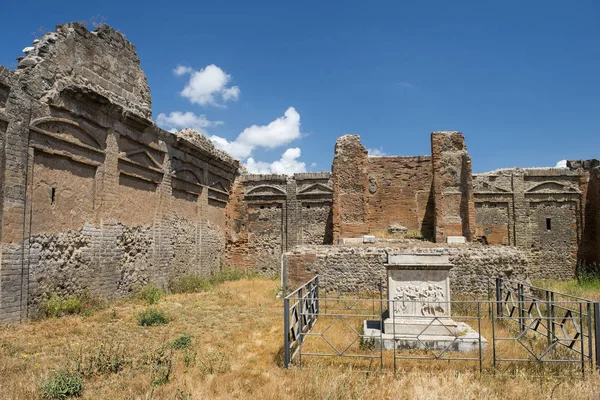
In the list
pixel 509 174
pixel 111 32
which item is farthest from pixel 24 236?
pixel 509 174

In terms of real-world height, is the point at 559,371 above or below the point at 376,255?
below

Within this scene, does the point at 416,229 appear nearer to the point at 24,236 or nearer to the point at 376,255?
the point at 376,255

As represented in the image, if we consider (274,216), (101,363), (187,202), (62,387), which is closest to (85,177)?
(187,202)

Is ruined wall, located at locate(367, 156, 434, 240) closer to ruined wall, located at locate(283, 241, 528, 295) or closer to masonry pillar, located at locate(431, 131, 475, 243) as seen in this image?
masonry pillar, located at locate(431, 131, 475, 243)

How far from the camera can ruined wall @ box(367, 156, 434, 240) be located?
19.1m

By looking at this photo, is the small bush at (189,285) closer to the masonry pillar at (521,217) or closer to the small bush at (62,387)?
the small bush at (62,387)

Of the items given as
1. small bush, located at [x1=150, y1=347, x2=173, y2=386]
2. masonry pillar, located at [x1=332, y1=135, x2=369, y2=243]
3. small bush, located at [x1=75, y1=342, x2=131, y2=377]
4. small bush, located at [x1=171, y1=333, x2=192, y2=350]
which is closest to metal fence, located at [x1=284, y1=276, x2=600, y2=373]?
small bush, located at [x1=150, y1=347, x2=173, y2=386]

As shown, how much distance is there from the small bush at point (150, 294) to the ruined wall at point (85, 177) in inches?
10.7

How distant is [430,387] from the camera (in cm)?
574

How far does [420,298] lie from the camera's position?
8.73m

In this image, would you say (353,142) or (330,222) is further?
(330,222)

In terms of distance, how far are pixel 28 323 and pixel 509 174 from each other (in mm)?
21258

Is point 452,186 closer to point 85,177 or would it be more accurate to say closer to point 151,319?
point 151,319

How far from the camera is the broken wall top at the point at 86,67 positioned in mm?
10445
